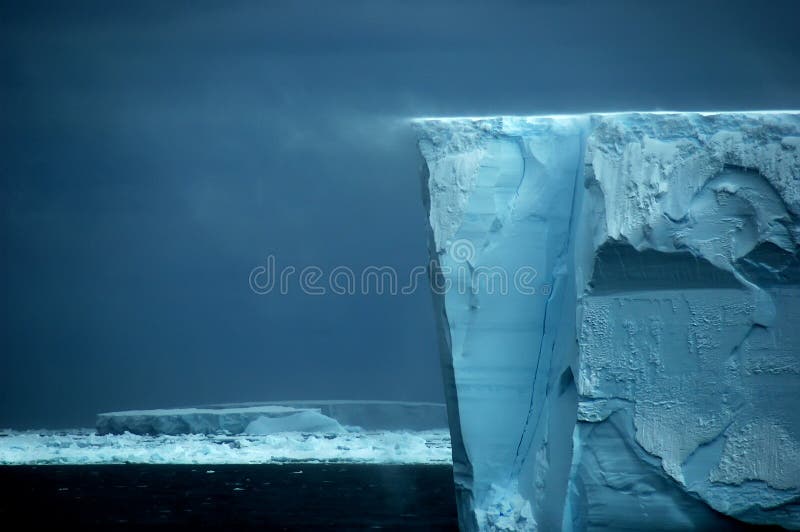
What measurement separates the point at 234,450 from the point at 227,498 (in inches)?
407

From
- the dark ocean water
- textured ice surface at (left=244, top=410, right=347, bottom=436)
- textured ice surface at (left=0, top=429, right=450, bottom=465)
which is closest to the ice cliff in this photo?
the dark ocean water

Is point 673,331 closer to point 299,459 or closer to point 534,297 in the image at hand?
point 534,297

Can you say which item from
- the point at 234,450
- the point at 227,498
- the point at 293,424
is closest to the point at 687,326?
the point at 227,498

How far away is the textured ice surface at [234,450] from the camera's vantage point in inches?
934

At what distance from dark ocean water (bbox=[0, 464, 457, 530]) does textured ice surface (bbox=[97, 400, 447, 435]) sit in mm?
2471

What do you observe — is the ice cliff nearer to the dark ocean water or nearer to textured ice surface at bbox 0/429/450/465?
the dark ocean water

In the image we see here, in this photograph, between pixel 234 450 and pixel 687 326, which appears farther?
pixel 234 450

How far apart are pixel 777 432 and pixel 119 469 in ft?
58.7

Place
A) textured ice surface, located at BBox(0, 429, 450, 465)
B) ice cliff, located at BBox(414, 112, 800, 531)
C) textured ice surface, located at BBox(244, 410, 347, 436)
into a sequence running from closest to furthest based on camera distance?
ice cliff, located at BBox(414, 112, 800, 531) → textured ice surface, located at BBox(0, 429, 450, 465) → textured ice surface, located at BBox(244, 410, 347, 436)

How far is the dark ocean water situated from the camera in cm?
1120

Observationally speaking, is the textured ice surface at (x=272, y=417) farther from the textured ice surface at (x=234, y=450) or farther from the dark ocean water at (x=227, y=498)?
the dark ocean water at (x=227, y=498)

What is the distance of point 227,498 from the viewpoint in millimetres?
14430

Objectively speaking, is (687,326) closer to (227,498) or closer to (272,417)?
(227,498)

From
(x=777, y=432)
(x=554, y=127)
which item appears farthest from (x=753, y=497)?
(x=554, y=127)
